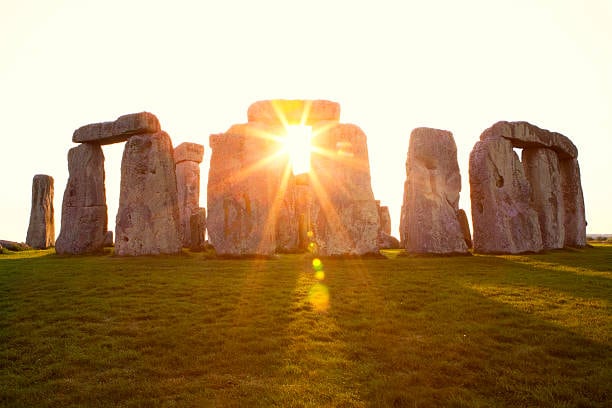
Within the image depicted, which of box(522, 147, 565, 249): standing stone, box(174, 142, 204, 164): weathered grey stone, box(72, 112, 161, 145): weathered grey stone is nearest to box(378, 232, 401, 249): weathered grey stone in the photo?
box(522, 147, 565, 249): standing stone

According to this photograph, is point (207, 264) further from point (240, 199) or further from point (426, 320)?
point (426, 320)

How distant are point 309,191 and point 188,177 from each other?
30.8 feet

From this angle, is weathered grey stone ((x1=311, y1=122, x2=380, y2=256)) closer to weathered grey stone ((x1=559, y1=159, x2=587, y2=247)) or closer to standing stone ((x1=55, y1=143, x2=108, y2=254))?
standing stone ((x1=55, y1=143, x2=108, y2=254))

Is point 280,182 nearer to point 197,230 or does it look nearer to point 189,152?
point 197,230

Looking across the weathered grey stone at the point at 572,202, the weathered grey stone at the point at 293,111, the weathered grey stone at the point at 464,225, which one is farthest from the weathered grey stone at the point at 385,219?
the weathered grey stone at the point at 293,111

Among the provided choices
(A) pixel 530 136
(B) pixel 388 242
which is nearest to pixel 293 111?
(A) pixel 530 136

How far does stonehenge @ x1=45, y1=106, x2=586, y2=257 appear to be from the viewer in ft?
45.9

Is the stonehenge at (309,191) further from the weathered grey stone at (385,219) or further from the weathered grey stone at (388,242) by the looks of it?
the weathered grey stone at (385,219)

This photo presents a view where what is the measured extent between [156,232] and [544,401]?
42.5 ft

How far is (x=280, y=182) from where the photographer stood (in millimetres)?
14953

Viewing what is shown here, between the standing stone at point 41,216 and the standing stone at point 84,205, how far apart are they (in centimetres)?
866

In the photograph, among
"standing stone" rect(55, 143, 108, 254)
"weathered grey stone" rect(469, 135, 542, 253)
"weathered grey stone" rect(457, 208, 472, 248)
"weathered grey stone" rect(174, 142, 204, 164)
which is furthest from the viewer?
"weathered grey stone" rect(174, 142, 204, 164)

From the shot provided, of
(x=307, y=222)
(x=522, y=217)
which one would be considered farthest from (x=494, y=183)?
(x=307, y=222)

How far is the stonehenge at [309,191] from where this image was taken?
14.0 metres
